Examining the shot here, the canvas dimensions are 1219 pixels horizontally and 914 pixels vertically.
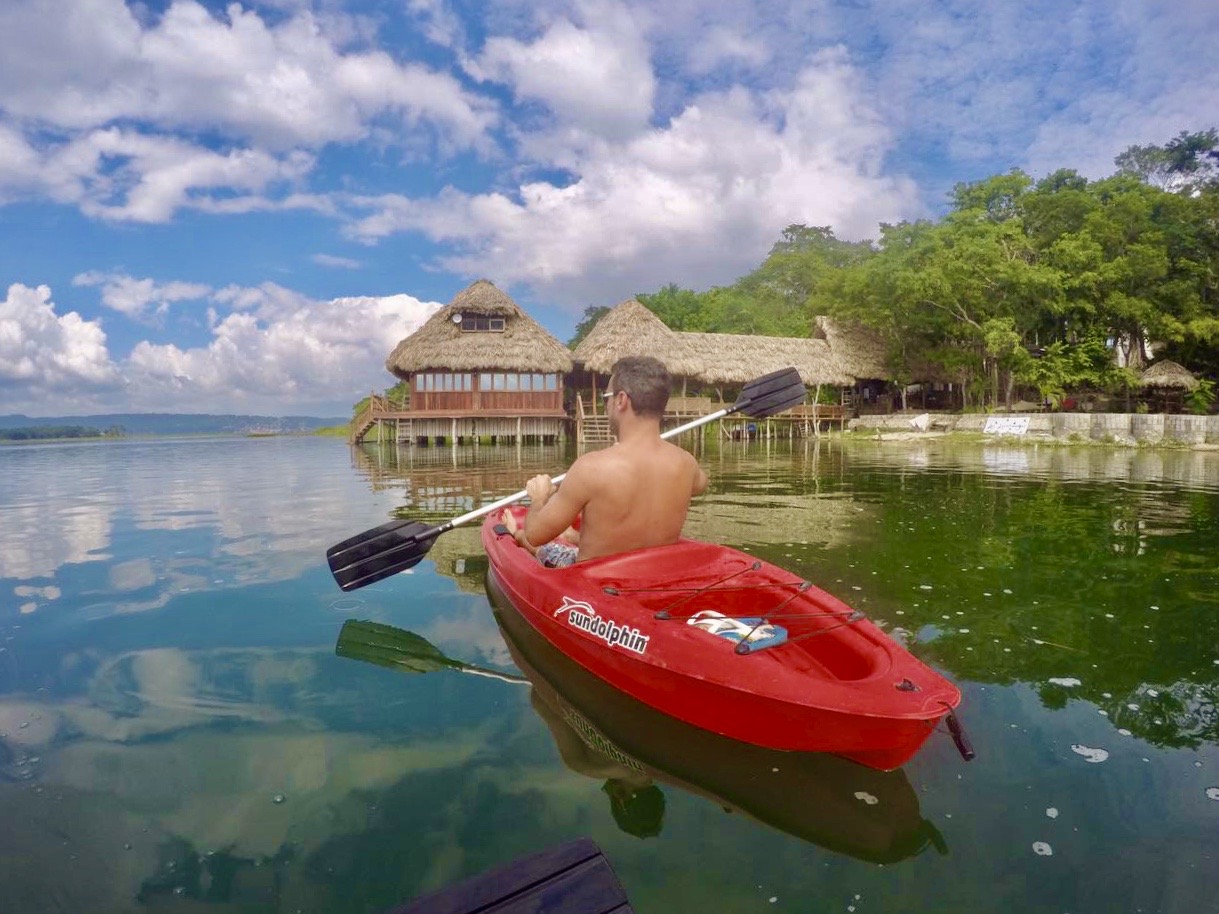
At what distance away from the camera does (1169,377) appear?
898 inches

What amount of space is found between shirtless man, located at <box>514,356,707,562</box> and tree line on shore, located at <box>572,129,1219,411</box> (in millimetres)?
24595

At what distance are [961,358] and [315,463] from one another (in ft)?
81.6

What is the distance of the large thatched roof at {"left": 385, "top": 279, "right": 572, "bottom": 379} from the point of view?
25.4 meters

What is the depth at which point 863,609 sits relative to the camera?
4578 mm

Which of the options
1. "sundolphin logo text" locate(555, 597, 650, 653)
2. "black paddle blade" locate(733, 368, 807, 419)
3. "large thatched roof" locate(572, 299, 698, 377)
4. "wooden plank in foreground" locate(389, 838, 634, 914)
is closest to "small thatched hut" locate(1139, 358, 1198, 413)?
"large thatched roof" locate(572, 299, 698, 377)

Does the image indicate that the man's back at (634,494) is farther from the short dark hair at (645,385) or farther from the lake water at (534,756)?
the lake water at (534,756)

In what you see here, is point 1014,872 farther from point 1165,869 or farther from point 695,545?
point 695,545

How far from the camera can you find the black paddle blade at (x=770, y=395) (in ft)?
19.8

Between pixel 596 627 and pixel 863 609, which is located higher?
pixel 596 627

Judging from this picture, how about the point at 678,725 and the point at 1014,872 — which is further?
the point at 678,725

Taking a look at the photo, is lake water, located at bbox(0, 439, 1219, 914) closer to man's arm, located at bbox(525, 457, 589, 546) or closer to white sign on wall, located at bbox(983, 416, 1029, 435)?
man's arm, located at bbox(525, 457, 589, 546)

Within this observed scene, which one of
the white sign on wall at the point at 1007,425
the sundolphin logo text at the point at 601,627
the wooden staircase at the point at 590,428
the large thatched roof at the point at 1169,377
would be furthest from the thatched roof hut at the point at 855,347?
the sundolphin logo text at the point at 601,627

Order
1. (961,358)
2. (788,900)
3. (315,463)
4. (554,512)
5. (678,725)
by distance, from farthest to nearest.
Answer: (961,358) → (315,463) → (554,512) → (678,725) → (788,900)

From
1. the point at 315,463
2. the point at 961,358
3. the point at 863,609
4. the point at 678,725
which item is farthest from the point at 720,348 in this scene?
the point at 678,725
